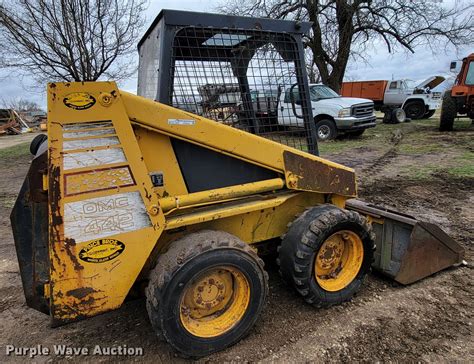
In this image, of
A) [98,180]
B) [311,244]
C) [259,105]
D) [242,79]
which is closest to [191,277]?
[98,180]

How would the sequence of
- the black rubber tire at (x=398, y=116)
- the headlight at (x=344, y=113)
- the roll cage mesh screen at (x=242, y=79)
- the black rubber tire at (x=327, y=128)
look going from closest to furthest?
the roll cage mesh screen at (x=242, y=79) → the headlight at (x=344, y=113) → the black rubber tire at (x=327, y=128) → the black rubber tire at (x=398, y=116)

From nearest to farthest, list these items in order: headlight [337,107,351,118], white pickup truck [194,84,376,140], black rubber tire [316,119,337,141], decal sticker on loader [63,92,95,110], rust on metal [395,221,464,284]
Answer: decal sticker on loader [63,92,95,110], white pickup truck [194,84,376,140], rust on metal [395,221,464,284], headlight [337,107,351,118], black rubber tire [316,119,337,141]

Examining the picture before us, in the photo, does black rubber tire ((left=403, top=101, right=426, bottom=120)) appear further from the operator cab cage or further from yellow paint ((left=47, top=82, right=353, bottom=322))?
yellow paint ((left=47, top=82, right=353, bottom=322))

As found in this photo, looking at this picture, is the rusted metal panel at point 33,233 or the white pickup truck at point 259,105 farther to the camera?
the white pickup truck at point 259,105

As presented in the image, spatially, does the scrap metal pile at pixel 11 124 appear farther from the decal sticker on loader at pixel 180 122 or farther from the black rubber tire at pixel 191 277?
the black rubber tire at pixel 191 277

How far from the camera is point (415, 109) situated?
60.4 feet

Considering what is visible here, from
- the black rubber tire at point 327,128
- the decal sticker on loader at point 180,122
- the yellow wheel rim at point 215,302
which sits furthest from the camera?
the black rubber tire at point 327,128

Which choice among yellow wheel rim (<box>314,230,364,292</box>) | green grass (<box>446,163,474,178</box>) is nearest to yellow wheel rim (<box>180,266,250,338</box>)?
yellow wheel rim (<box>314,230,364,292</box>)

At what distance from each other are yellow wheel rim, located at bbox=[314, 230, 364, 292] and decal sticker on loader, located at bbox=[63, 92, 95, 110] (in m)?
1.92

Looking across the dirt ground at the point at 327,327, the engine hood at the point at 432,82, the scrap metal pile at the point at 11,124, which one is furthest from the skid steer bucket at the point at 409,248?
the scrap metal pile at the point at 11,124

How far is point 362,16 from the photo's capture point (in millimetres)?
16969

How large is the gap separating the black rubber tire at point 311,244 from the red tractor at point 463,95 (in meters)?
11.3

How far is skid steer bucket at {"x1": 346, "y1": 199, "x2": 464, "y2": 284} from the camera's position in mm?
2984

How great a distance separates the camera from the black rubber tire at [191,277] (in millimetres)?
2062
